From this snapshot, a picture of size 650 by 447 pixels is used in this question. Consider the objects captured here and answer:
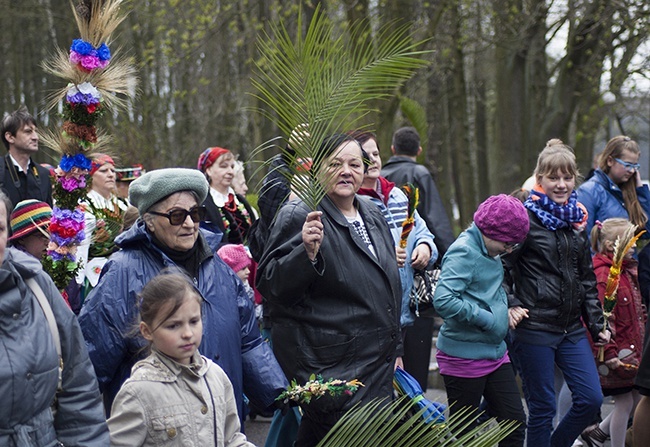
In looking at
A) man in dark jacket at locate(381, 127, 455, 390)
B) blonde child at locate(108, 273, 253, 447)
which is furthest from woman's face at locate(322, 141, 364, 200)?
man in dark jacket at locate(381, 127, 455, 390)

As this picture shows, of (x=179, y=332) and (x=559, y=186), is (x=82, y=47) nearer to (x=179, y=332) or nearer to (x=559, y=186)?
(x=179, y=332)

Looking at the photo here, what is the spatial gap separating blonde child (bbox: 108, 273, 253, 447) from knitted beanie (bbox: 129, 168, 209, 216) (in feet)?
1.66

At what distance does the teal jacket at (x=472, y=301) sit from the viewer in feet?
18.9

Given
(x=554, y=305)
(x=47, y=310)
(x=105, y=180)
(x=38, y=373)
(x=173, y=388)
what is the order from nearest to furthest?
(x=38, y=373), (x=47, y=310), (x=173, y=388), (x=554, y=305), (x=105, y=180)

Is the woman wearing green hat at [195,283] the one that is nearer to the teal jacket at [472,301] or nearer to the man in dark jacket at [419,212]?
the teal jacket at [472,301]

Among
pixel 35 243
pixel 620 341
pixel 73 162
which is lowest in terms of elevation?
pixel 620 341

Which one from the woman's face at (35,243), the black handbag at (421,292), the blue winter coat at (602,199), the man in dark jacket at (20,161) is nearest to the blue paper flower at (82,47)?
the woman's face at (35,243)

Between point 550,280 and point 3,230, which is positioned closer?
point 3,230

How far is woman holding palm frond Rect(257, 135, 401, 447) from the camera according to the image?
4766 mm

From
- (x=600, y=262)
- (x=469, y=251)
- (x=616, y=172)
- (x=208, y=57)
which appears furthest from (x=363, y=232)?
(x=208, y=57)

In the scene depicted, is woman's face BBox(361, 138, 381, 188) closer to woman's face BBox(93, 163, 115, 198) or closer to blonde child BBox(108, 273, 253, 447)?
woman's face BBox(93, 163, 115, 198)

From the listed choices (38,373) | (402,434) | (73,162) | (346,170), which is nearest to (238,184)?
(346,170)

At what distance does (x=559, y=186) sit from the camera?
6352 mm

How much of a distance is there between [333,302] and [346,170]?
66cm
